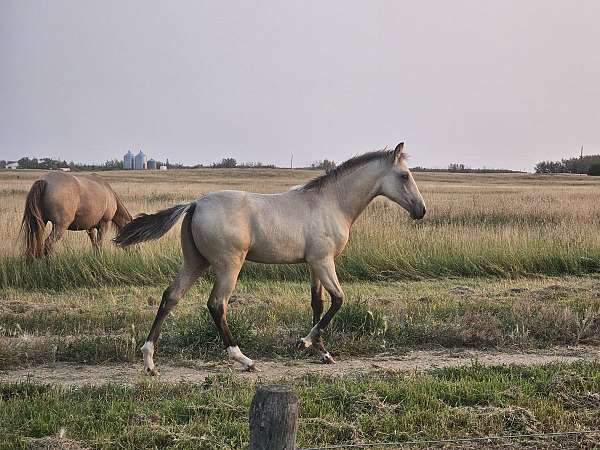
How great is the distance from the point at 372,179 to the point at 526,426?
337cm

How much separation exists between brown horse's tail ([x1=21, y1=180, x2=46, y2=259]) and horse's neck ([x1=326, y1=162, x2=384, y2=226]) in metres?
6.27

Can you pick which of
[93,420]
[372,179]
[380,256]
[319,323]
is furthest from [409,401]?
[380,256]

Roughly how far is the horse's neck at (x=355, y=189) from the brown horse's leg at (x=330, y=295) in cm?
67

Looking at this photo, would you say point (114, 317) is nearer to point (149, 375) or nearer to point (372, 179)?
point (149, 375)

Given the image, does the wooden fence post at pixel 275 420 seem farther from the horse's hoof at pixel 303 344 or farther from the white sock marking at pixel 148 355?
the horse's hoof at pixel 303 344

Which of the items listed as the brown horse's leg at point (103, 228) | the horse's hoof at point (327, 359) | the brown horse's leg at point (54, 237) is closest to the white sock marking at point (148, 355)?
the horse's hoof at point (327, 359)

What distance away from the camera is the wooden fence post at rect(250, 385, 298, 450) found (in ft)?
10.3

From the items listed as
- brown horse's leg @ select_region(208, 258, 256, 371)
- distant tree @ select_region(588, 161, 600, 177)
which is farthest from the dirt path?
distant tree @ select_region(588, 161, 600, 177)

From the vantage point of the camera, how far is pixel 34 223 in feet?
38.9

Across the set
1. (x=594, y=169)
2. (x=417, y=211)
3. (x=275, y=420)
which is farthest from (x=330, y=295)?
(x=594, y=169)

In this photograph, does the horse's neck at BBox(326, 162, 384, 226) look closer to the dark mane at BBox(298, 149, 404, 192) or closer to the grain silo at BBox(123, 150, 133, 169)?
the dark mane at BBox(298, 149, 404, 192)

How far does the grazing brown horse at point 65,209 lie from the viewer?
11812 millimetres

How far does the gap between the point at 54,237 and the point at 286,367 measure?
6.96 meters

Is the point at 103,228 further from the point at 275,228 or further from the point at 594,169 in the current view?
the point at 594,169
